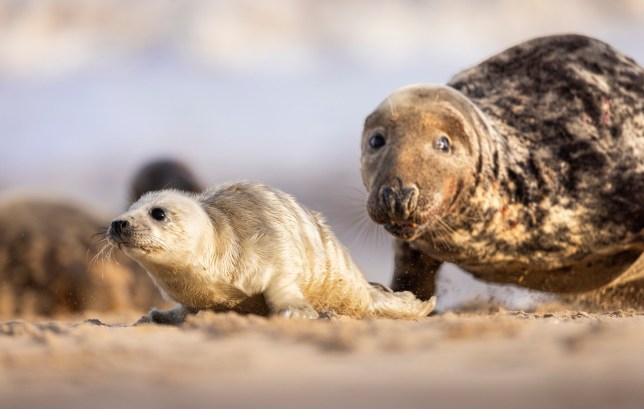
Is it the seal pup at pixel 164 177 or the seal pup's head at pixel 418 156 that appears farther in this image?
the seal pup at pixel 164 177

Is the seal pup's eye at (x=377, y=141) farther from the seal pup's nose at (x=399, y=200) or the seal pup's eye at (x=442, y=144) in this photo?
the seal pup's nose at (x=399, y=200)

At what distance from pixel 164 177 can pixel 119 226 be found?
5.98m

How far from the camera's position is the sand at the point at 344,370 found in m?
2.05

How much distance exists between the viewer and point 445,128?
6.05 metres

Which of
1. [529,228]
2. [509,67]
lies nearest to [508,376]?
[529,228]

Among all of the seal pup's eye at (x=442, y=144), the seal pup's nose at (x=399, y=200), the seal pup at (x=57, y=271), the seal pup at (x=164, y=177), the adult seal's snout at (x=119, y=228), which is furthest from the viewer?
the seal pup at (x=164, y=177)

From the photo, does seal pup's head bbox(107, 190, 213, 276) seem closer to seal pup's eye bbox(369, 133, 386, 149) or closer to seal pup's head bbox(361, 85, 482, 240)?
seal pup's head bbox(361, 85, 482, 240)

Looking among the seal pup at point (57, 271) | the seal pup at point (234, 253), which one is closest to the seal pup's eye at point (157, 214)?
the seal pup at point (234, 253)

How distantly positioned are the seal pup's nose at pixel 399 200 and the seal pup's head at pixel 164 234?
1.16 metres

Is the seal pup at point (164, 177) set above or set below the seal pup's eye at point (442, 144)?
below

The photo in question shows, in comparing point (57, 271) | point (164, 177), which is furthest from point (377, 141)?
point (57, 271)

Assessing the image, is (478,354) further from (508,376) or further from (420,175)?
(420,175)

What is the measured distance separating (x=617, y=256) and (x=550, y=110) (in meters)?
1.24

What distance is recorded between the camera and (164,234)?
4.62m
